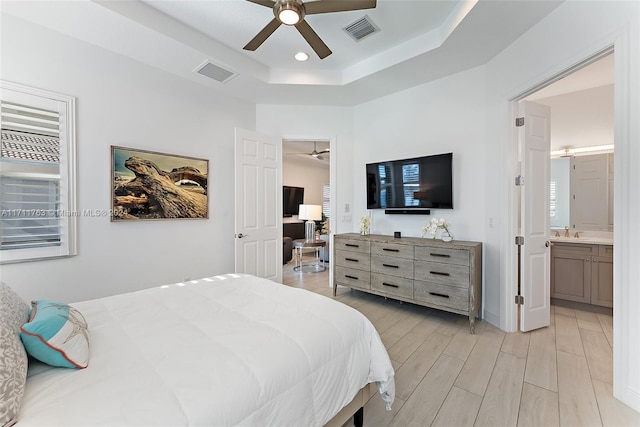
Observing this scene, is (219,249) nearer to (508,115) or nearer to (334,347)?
(334,347)

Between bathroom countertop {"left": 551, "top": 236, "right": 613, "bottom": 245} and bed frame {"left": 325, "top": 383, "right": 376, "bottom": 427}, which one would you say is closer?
bed frame {"left": 325, "top": 383, "right": 376, "bottom": 427}

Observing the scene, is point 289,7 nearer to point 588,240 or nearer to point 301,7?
point 301,7

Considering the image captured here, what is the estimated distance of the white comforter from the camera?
84cm

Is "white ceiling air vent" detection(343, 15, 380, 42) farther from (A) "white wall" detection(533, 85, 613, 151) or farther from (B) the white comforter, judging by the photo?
(A) "white wall" detection(533, 85, 613, 151)

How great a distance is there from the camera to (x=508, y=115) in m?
2.76

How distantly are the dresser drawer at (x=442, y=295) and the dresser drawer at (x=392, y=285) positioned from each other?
0.27 feet

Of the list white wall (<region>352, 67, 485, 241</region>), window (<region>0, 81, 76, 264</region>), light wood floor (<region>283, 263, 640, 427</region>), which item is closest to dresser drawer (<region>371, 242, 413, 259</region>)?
white wall (<region>352, 67, 485, 241</region>)

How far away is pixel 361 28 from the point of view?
2713 mm

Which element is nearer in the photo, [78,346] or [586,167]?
[78,346]

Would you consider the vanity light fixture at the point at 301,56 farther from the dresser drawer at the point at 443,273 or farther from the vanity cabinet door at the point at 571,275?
the vanity cabinet door at the point at 571,275

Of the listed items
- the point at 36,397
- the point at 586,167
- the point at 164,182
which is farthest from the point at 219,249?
the point at 586,167

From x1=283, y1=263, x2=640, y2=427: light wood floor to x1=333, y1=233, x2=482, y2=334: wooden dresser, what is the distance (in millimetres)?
273

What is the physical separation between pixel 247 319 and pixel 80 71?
288 cm

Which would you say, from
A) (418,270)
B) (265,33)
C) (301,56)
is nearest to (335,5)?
(265,33)
